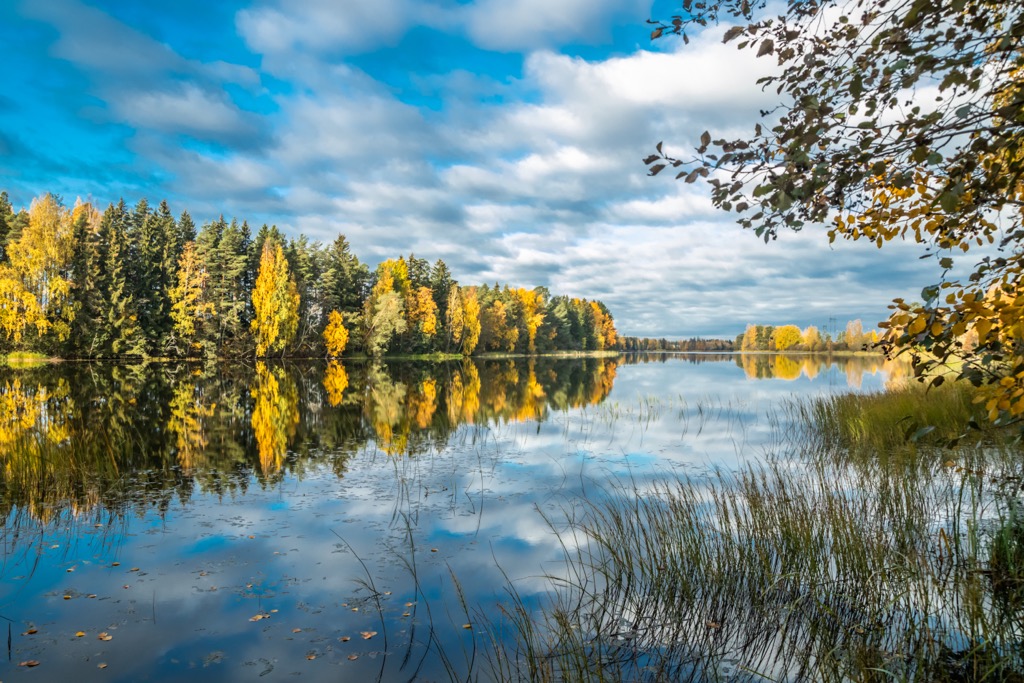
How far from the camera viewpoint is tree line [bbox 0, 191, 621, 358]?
161 ft

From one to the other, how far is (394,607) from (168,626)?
87.1 inches

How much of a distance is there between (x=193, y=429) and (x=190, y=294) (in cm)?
4711

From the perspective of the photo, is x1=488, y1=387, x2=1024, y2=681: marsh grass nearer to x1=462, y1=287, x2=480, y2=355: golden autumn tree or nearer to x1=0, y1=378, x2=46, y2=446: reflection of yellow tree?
x1=0, y1=378, x2=46, y2=446: reflection of yellow tree

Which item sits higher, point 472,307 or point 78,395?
point 472,307

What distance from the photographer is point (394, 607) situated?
6.37m

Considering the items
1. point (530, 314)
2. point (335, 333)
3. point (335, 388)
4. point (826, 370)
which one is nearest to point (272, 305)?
point (335, 333)

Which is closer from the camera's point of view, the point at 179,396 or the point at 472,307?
the point at 179,396

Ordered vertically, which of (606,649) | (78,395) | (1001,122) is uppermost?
(1001,122)

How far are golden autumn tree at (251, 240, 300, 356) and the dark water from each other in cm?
3827

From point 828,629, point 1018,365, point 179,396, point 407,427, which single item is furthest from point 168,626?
point 179,396

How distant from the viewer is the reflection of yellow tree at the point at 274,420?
1426 cm

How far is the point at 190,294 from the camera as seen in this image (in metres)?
58.9

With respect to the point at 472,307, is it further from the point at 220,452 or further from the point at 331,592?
the point at 331,592

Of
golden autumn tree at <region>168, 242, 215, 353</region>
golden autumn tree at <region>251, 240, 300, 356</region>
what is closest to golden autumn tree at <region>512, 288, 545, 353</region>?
golden autumn tree at <region>251, 240, 300, 356</region>
